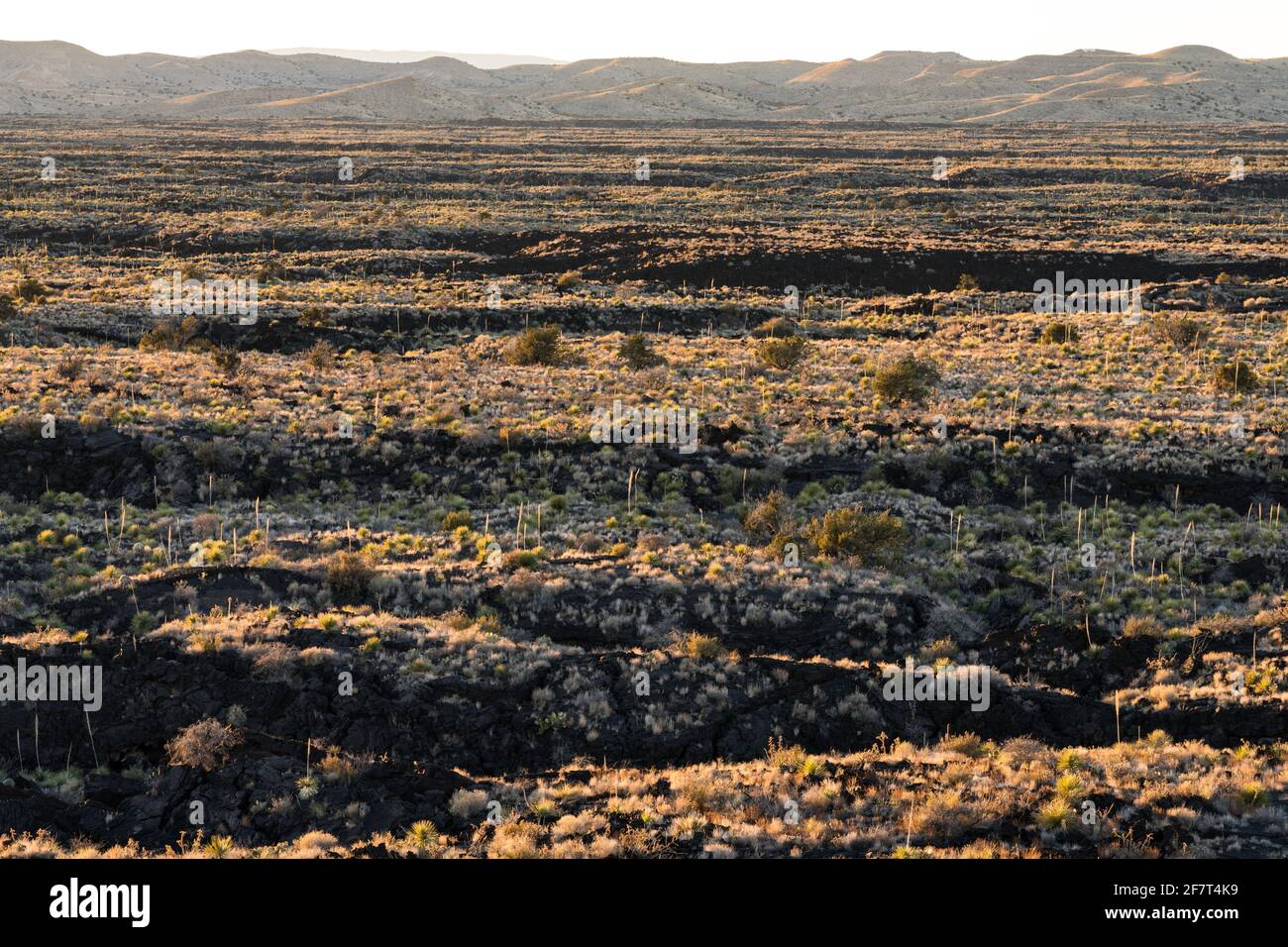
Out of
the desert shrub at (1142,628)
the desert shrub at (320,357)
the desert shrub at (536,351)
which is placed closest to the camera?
the desert shrub at (1142,628)

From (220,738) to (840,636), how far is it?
8656mm

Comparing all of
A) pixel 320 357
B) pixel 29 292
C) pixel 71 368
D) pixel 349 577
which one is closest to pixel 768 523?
pixel 349 577

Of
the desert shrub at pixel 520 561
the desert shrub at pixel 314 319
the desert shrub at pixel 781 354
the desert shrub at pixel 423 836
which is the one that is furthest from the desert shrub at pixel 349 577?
the desert shrub at pixel 314 319

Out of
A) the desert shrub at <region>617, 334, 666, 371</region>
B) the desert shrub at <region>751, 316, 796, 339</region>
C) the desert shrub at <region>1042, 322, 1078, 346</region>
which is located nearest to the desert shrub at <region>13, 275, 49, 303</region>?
the desert shrub at <region>617, 334, 666, 371</region>

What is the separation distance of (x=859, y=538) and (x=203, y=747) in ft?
37.0

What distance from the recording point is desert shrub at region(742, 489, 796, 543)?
18797 millimetres

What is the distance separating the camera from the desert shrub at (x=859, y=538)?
17.8m

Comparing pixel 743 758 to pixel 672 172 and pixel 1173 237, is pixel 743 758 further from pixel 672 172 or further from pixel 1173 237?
pixel 672 172

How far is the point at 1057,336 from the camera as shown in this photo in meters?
36.9

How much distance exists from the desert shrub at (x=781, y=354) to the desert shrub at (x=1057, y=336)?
10.8 m

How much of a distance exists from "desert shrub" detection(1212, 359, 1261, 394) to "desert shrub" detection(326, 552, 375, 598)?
25.3 meters

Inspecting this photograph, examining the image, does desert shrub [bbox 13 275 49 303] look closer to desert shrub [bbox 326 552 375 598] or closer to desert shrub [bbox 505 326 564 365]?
desert shrub [bbox 505 326 564 365]

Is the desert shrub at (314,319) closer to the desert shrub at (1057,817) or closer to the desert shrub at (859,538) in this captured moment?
the desert shrub at (859,538)

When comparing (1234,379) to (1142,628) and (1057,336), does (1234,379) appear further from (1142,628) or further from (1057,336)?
(1142,628)
